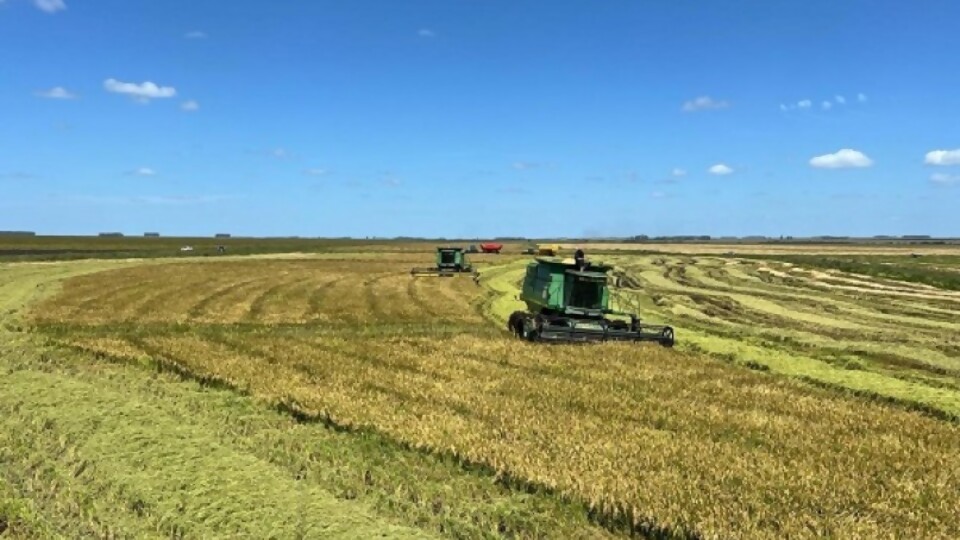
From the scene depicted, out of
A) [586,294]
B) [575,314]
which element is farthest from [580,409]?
[586,294]

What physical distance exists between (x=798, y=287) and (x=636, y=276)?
1114cm

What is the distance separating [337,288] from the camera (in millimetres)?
38781

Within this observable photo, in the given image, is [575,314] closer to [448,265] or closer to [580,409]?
[580,409]

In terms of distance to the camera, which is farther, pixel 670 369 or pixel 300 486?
pixel 670 369

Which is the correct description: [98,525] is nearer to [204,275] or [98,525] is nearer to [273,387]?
[273,387]

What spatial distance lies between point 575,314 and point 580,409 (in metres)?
9.91

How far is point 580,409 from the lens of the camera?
13117mm

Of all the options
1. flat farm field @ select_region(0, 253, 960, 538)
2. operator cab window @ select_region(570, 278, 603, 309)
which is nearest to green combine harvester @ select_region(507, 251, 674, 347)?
operator cab window @ select_region(570, 278, 603, 309)

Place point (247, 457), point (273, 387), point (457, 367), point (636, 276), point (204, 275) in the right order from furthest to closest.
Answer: point (636, 276) → point (204, 275) → point (457, 367) → point (273, 387) → point (247, 457)

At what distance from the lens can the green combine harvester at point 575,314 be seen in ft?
71.6

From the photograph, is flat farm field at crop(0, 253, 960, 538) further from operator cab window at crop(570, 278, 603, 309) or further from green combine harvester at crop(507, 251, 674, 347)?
operator cab window at crop(570, 278, 603, 309)

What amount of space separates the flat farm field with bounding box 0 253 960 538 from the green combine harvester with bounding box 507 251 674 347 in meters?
0.87

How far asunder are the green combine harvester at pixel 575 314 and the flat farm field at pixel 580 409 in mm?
874

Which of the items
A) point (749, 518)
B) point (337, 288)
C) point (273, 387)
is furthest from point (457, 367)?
point (337, 288)
